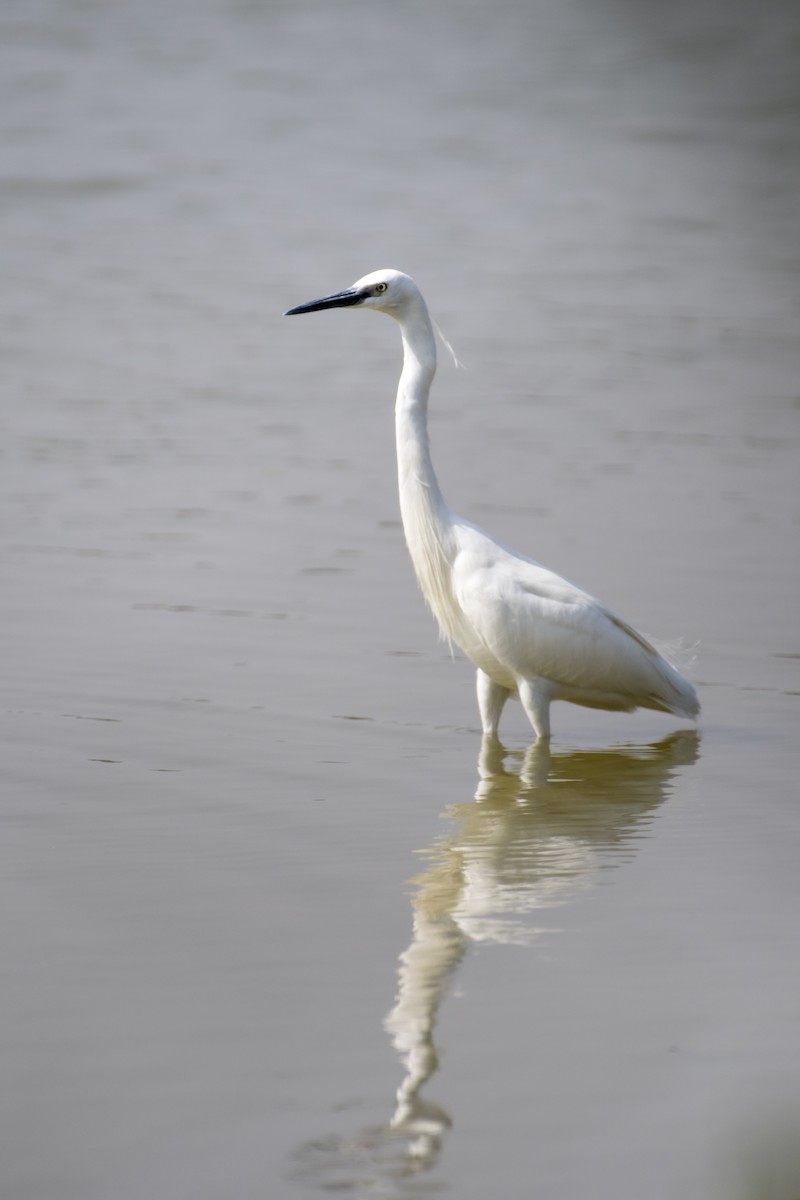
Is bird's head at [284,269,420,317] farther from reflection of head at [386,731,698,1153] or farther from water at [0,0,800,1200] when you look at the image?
reflection of head at [386,731,698,1153]

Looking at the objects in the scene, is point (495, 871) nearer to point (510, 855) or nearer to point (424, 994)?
point (510, 855)

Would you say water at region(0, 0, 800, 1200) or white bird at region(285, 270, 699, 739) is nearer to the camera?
water at region(0, 0, 800, 1200)

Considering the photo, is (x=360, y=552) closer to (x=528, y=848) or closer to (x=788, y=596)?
(x=788, y=596)

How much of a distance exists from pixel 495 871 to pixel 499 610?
47.7 inches

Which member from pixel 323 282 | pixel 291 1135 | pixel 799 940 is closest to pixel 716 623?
pixel 799 940

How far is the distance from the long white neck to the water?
1.60ft

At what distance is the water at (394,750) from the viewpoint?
2131 millimetres

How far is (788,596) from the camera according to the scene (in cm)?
642

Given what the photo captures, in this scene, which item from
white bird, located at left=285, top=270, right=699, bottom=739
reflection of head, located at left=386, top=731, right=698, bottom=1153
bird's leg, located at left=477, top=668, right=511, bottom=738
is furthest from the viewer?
bird's leg, located at left=477, top=668, right=511, bottom=738

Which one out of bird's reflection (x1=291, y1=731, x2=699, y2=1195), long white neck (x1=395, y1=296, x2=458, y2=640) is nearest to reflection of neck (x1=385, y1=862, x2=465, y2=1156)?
bird's reflection (x1=291, y1=731, x2=699, y2=1195)

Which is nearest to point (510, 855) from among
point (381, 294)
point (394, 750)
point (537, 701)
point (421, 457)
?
point (394, 750)

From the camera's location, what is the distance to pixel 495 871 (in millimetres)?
3449

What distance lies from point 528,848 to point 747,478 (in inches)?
219

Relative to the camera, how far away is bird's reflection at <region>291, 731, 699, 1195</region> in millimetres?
2162
